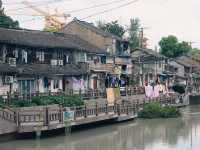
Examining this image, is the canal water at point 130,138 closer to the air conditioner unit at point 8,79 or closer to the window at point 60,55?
the air conditioner unit at point 8,79

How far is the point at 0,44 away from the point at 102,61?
2206 cm

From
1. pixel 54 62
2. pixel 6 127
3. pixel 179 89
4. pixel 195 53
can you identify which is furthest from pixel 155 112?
pixel 195 53

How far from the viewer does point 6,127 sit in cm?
3475

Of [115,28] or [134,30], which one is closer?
Result: [115,28]

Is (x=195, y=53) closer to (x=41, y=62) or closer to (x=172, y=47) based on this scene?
(x=172, y=47)

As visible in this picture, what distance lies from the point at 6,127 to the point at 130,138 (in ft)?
36.2

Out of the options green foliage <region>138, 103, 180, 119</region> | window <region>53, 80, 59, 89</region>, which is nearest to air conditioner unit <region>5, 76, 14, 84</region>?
window <region>53, 80, 59, 89</region>

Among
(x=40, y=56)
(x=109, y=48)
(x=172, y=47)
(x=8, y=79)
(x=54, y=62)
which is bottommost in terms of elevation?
(x=8, y=79)

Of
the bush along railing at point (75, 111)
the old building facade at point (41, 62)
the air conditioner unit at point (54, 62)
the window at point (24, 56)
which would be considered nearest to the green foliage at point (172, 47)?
the old building facade at point (41, 62)

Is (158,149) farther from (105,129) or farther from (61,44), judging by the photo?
(61,44)

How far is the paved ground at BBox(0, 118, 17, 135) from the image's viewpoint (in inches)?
1362

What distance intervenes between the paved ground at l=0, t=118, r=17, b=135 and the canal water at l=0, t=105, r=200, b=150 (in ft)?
2.42

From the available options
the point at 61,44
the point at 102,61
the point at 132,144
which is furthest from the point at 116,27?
the point at 132,144

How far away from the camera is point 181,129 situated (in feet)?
154
